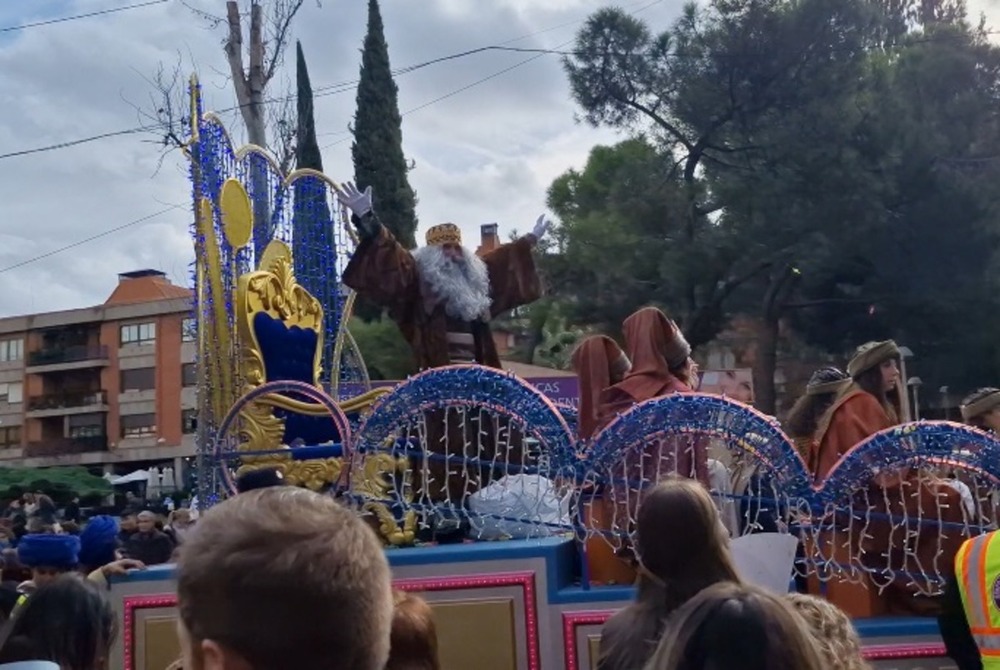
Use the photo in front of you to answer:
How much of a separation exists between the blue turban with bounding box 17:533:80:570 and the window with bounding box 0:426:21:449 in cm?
5135

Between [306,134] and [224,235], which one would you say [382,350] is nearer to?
[306,134]

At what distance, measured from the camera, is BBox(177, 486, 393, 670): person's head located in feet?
4.75

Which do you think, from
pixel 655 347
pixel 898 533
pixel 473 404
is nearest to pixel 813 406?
pixel 655 347

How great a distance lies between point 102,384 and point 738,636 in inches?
2061


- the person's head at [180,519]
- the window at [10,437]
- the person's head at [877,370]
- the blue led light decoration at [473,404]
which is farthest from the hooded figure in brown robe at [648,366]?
the window at [10,437]

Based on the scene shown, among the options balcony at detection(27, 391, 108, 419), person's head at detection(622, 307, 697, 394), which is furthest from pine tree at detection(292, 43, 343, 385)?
balcony at detection(27, 391, 108, 419)

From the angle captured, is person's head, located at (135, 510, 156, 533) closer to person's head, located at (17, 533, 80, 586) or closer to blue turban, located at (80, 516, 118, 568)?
blue turban, located at (80, 516, 118, 568)

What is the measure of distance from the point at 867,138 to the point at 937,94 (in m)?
1.64

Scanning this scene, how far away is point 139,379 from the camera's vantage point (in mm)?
50219

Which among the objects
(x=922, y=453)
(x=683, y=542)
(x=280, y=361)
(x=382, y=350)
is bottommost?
(x=683, y=542)

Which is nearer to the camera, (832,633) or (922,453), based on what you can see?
(832,633)

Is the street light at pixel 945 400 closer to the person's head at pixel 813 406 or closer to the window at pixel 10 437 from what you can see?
the person's head at pixel 813 406

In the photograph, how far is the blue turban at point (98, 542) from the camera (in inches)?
225

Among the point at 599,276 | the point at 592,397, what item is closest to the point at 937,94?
the point at 599,276
